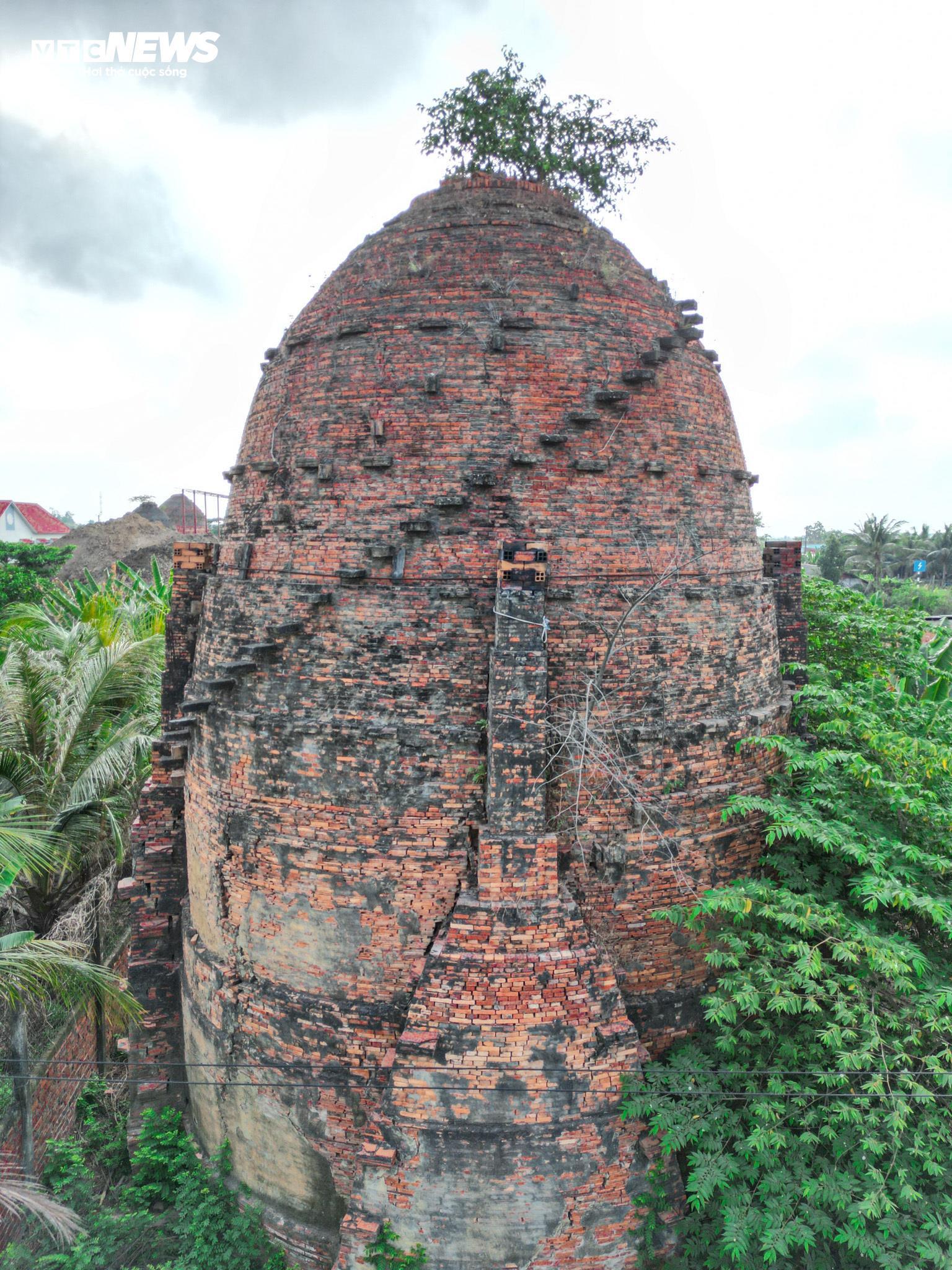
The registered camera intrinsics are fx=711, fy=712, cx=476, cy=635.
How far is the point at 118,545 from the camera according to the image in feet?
109

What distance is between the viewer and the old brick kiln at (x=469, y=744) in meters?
6.33

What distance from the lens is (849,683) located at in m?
9.09

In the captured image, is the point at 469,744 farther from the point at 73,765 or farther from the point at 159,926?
the point at 73,765

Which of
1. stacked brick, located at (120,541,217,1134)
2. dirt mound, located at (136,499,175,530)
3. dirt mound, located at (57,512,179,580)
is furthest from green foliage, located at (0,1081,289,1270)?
dirt mound, located at (136,499,175,530)

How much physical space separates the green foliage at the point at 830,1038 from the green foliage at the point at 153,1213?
482 centimetres

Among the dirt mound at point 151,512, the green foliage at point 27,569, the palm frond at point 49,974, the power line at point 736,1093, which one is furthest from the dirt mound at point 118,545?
the power line at point 736,1093

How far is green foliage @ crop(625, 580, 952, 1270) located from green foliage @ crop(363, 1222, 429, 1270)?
7.62ft

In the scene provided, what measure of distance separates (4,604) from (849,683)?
2530 cm

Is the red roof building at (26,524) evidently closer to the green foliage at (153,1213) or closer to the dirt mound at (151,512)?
the dirt mound at (151,512)

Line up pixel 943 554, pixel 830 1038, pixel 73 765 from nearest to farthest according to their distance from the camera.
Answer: pixel 830 1038 → pixel 73 765 → pixel 943 554

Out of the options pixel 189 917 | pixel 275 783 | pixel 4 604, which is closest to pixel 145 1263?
pixel 189 917

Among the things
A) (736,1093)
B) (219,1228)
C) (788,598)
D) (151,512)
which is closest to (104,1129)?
(219,1228)

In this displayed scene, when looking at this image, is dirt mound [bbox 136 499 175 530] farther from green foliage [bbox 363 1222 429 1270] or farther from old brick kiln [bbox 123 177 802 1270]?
green foliage [bbox 363 1222 429 1270]

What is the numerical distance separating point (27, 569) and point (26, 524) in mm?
33304
